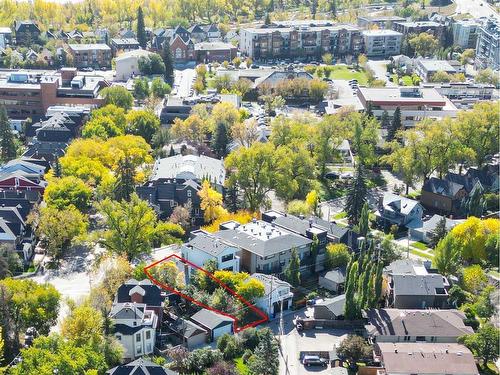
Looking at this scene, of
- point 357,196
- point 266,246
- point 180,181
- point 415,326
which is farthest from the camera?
point 180,181

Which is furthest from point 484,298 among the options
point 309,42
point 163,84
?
point 309,42

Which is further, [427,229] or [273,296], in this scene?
[427,229]

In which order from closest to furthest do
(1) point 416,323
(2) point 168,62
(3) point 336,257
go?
(1) point 416,323, (3) point 336,257, (2) point 168,62

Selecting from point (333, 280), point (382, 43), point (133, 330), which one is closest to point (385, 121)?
point (333, 280)

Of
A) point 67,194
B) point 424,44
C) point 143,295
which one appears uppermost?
point 424,44

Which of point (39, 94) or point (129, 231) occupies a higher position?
point (39, 94)

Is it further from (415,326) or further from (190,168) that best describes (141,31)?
(415,326)

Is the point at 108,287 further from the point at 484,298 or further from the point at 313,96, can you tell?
the point at 313,96
